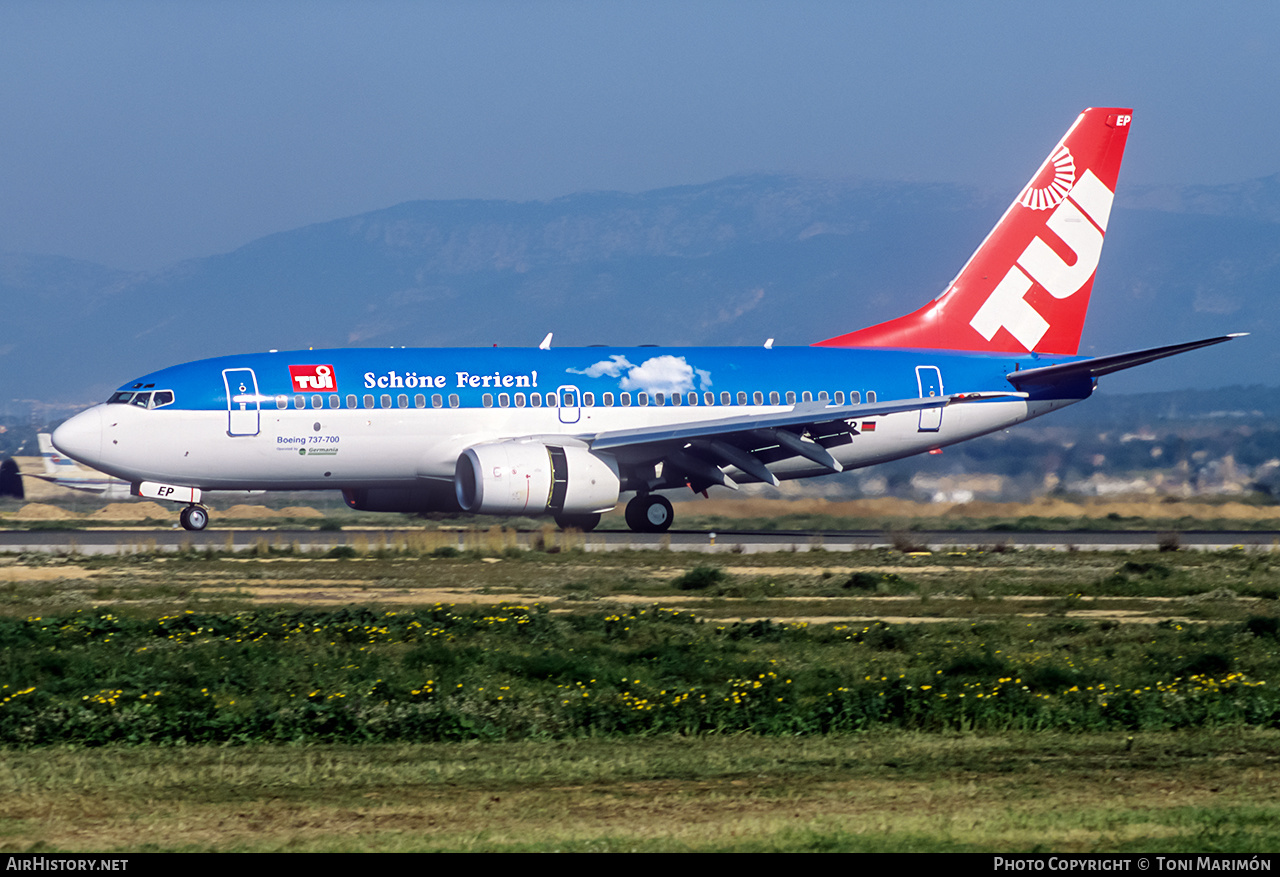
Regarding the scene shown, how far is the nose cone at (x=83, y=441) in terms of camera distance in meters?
34.4

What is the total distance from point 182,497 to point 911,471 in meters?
20.1

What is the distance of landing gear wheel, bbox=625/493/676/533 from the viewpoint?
3766 centimetres

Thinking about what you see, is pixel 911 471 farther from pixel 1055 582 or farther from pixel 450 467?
pixel 1055 582

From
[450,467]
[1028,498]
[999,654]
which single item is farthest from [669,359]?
[999,654]

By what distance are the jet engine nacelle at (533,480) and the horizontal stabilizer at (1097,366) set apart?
1104 cm

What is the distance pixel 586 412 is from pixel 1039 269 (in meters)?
13.3

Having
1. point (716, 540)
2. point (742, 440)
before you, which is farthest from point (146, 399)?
point (742, 440)

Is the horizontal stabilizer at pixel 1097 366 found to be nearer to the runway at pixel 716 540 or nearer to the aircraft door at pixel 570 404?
the runway at pixel 716 540

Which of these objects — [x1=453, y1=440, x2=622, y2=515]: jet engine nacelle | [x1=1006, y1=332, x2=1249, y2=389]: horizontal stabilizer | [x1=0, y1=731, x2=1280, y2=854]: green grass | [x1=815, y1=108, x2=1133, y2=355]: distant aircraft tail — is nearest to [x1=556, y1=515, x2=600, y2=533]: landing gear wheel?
[x1=453, y1=440, x2=622, y2=515]: jet engine nacelle

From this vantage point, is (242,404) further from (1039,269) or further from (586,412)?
(1039,269)

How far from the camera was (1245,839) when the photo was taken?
9773 millimetres

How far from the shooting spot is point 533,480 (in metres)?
33.7

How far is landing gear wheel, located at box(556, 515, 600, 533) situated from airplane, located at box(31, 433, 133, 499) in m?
23.0

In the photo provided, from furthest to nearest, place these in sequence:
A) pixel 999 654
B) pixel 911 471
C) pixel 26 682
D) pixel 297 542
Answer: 1. pixel 911 471
2. pixel 297 542
3. pixel 999 654
4. pixel 26 682
